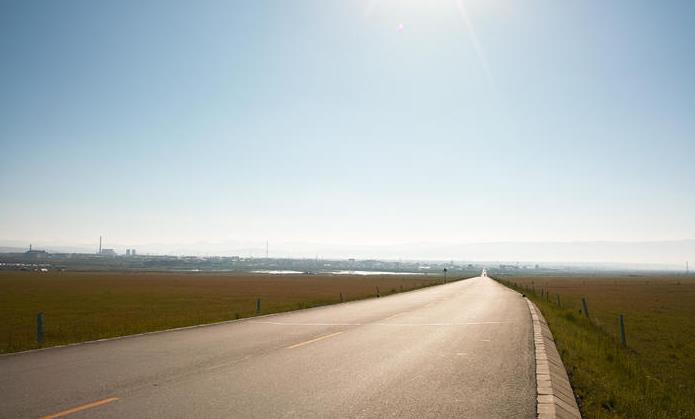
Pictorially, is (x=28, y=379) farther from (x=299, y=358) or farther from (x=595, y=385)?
(x=595, y=385)

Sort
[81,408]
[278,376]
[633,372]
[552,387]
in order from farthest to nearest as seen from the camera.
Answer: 1. [633,372]
2. [278,376]
3. [552,387]
4. [81,408]

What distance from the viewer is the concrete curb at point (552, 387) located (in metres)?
7.26

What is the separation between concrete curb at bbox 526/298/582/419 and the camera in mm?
7262

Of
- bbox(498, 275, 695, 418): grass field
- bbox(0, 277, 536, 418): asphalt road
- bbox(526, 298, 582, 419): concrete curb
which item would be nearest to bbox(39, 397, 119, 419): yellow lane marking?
bbox(0, 277, 536, 418): asphalt road

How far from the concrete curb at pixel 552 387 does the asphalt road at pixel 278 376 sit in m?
0.19

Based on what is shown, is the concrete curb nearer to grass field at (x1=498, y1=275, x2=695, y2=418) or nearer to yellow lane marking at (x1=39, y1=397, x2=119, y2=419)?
grass field at (x1=498, y1=275, x2=695, y2=418)

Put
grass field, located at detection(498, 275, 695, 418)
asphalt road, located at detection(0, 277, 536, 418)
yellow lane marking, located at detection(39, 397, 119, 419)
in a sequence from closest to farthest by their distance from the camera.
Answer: yellow lane marking, located at detection(39, 397, 119, 419)
asphalt road, located at detection(0, 277, 536, 418)
grass field, located at detection(498, 275, 695, 418)

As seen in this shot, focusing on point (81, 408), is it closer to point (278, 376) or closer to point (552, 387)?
point (278, 376)

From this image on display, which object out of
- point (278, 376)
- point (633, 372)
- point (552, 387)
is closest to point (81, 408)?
point (278, 376)

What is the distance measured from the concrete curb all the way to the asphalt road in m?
0.19

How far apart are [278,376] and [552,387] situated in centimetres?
498

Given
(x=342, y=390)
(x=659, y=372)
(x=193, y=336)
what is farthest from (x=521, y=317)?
(x=342, y=390)

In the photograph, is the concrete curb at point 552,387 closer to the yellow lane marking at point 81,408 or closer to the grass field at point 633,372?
the grass field at point 633,372

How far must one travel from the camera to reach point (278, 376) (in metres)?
9.49
